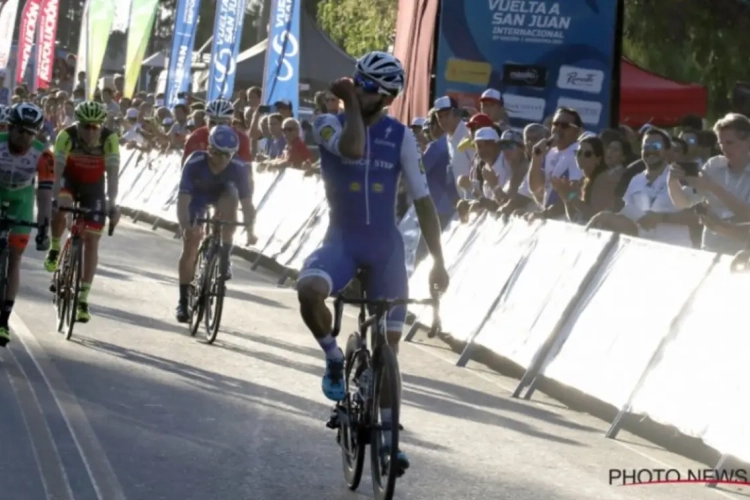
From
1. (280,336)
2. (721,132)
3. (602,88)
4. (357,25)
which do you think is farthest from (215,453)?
(357,25)

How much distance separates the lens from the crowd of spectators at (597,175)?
11375 millimetres

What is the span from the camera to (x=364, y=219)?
841cm

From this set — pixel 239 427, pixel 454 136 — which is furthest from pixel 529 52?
pixel 239 427

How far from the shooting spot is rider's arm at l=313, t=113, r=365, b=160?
8.14 m

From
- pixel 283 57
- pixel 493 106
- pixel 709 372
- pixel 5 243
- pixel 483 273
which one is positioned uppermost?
pixel 283 57

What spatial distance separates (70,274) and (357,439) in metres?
6.24

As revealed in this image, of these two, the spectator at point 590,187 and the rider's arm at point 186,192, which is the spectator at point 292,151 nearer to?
the rider's arm at point 186,192

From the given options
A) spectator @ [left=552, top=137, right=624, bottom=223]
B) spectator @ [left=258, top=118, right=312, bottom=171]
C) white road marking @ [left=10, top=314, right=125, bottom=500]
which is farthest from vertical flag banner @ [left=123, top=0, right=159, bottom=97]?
white road marking @ [left=10, top=314, right=125, bottom=500]

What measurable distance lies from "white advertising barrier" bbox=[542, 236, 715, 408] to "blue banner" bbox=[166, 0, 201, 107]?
23382 mm

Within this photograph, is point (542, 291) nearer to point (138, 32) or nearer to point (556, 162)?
point (556, 162)

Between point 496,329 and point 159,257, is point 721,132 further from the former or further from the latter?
point 159,257

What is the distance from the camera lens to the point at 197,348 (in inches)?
535

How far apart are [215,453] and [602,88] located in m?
12.5

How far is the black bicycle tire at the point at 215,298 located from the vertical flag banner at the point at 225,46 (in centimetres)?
1607
